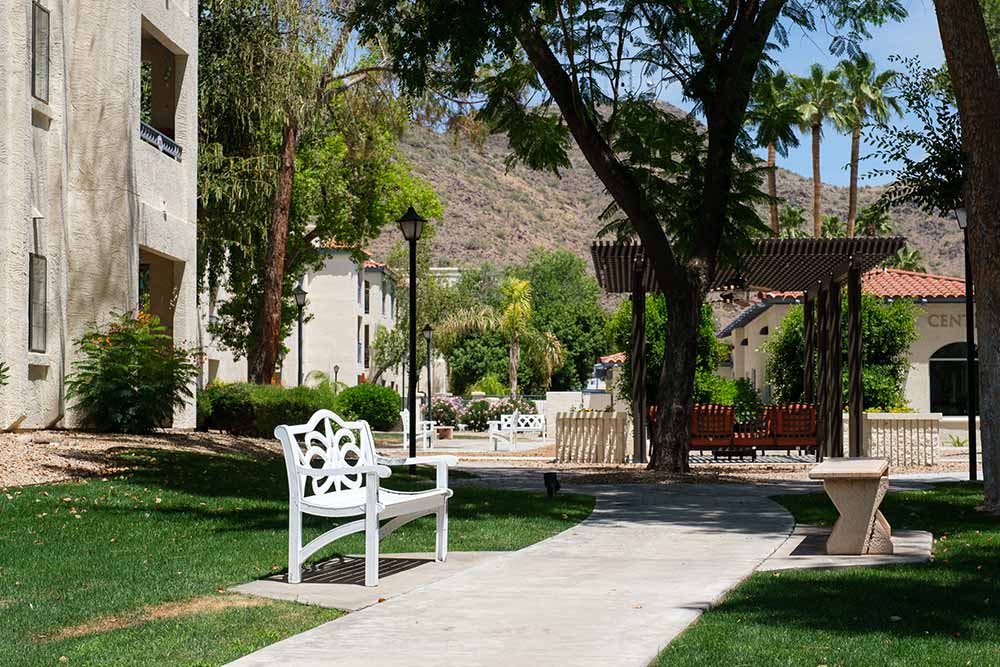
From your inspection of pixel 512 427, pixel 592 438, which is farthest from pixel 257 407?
pixel 512 427

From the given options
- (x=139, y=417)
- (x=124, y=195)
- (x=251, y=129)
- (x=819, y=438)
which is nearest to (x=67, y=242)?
(x=124, y=195)

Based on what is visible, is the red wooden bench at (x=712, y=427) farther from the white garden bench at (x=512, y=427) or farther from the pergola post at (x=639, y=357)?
the white garden bench at (x=512, y=427)

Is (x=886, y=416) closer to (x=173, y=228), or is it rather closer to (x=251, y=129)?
(x=173, y=228)

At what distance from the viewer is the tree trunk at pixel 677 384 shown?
19812mm

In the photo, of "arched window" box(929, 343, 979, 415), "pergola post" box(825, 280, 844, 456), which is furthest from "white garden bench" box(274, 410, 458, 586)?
"arched window" box(929, 343, 979, 415)

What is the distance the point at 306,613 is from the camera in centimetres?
744

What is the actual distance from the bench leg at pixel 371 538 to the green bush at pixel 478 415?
4331 centimetres

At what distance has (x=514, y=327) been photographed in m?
74.9

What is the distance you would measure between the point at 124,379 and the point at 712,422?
35.0ft

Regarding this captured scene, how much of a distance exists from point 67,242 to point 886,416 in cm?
1499

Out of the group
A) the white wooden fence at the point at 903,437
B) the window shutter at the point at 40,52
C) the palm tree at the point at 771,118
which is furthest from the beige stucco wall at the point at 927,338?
the window shutter at the point at 40,52

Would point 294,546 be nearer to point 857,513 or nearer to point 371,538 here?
point 371,538

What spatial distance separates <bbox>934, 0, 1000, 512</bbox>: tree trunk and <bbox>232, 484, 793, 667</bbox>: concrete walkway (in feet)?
11.0

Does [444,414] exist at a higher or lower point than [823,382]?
lower
